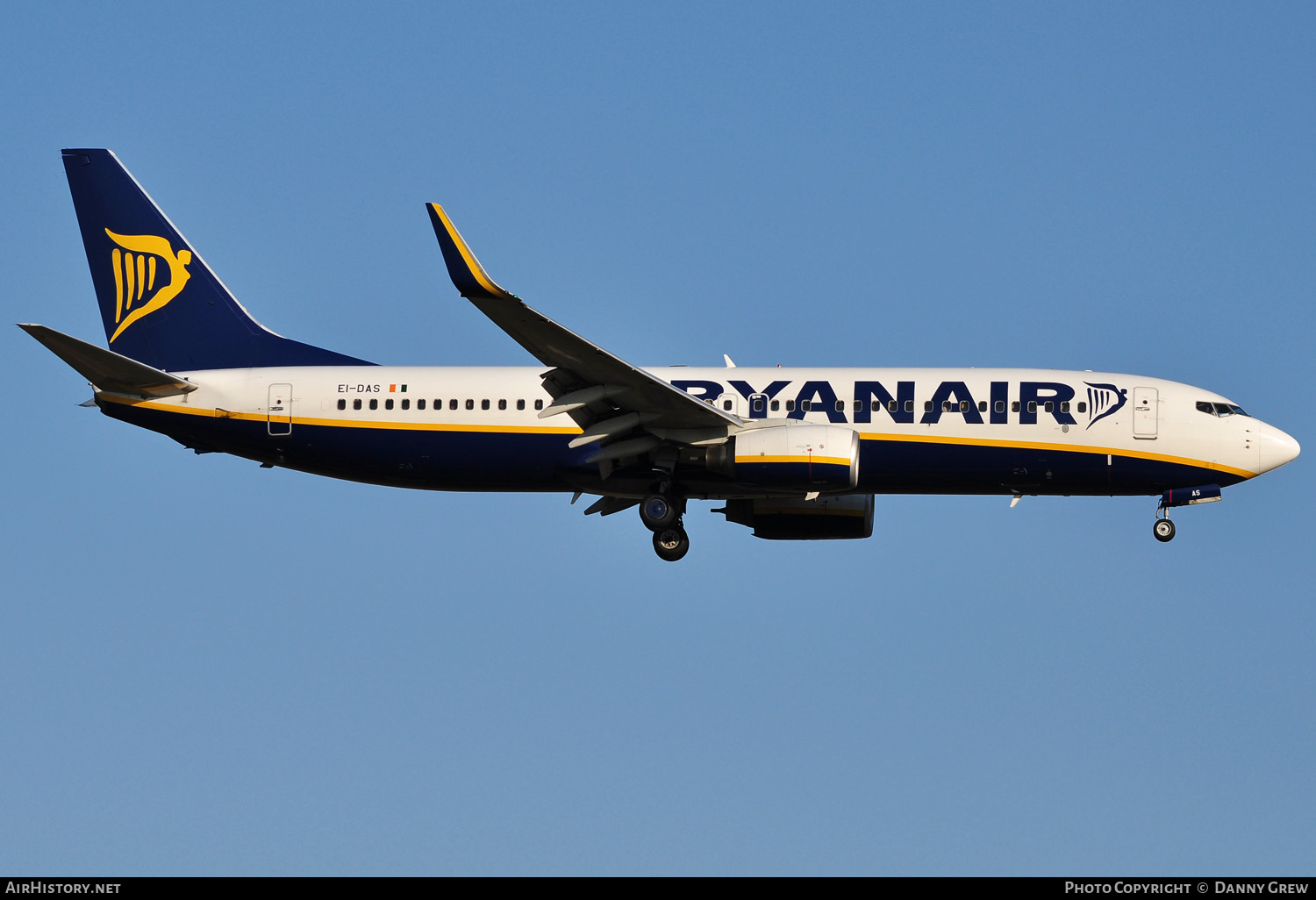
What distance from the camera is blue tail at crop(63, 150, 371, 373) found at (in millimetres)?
41406

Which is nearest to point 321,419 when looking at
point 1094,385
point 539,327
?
point 539,327

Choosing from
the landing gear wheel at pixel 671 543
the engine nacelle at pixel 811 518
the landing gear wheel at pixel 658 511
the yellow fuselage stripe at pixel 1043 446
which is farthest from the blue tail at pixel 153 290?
the yellow fuselage stripe at pixel 1043 446

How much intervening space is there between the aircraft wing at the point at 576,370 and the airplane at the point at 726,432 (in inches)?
2.9

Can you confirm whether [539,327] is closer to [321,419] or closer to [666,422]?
[666,422]

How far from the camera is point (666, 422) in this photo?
120 feet

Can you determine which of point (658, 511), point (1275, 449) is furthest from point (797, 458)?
point (1275, 449)

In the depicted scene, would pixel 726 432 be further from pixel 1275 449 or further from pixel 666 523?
pixel 1275 449

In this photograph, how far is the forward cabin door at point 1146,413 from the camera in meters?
37.9

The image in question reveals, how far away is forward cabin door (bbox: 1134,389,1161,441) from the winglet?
15.1m

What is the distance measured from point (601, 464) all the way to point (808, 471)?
483cm

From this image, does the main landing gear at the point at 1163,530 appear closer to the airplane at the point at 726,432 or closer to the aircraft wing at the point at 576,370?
the airplane at the point at 726,432

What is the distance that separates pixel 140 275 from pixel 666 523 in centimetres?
1511

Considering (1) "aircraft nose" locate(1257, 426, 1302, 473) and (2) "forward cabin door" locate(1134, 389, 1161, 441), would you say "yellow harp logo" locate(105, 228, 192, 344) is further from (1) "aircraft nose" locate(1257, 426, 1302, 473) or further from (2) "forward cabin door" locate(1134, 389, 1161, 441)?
(1) "aircraft nose" locate(1257, 426, 1302, 473)

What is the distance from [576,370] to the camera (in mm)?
35156
